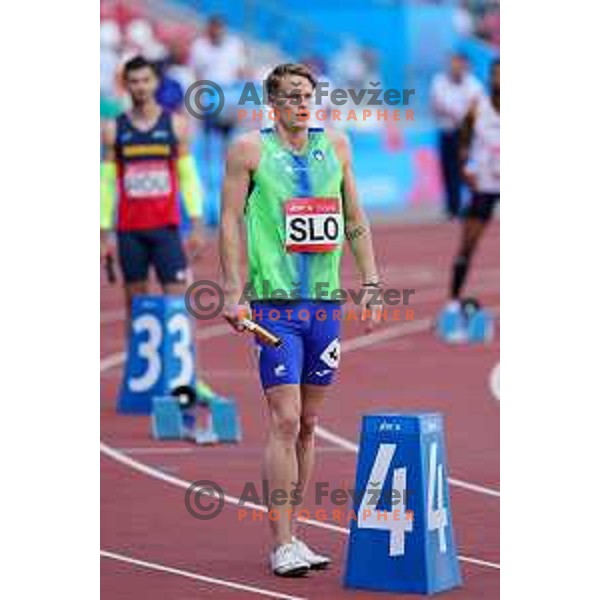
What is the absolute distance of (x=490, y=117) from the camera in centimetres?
2217

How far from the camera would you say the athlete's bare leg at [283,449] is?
1134 centimetres

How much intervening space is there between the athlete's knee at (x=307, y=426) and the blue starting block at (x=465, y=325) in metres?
11.1

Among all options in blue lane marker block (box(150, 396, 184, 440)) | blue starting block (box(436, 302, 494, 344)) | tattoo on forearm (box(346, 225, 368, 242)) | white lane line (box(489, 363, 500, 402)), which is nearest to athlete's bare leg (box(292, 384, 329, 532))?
tattoo on forearm (box(346, 225, 368, 242))

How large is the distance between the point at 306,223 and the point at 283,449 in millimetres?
1046

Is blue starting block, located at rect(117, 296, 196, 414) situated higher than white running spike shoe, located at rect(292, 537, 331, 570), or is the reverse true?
blue starting block, located at rect(117, 296, 196, 414)

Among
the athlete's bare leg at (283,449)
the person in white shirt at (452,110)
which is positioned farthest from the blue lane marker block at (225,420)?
the person in white shirt at (452,110)

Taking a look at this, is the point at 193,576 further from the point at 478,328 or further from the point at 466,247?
the point at 478,328

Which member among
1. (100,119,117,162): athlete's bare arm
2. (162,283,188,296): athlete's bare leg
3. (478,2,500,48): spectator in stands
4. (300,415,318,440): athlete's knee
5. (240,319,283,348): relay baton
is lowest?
(300,415,318,440): athlete's knee

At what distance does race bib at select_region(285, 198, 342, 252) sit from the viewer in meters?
11.4

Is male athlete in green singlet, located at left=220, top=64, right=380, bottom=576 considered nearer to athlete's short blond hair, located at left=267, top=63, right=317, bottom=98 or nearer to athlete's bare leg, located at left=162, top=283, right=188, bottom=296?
athlete's short blond hair, located at left=267, top=63, right=317, bottom=98

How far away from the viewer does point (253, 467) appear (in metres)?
14.9

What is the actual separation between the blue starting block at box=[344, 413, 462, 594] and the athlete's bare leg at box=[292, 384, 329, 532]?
0.52 metres

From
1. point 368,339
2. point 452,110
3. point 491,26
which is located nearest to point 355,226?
point 368,339

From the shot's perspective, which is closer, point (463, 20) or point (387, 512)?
point (387, 512)
